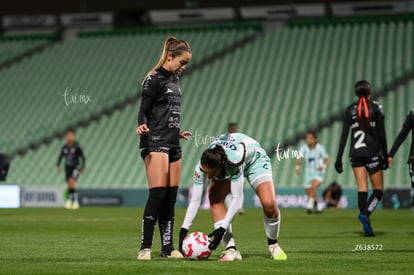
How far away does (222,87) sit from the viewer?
36938 mm

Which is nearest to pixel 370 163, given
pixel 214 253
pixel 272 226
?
pixel 214 253

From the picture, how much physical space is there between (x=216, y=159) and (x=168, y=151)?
986mm

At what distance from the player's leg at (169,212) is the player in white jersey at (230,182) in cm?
37

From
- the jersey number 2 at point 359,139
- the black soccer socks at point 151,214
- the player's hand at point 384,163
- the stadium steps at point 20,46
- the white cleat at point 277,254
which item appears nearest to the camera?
the black soccer socks at point 151,214

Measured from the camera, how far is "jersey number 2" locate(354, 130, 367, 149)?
15.1 meters

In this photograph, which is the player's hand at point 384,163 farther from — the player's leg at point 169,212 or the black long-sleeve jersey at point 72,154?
the black long-sleeve jersey at point 72,154

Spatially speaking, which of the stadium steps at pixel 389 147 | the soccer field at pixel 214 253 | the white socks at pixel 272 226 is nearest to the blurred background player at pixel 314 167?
the stadium steps at pixel 389 147

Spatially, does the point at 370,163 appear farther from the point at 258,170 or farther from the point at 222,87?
the point at 222,87

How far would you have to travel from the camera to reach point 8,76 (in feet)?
129

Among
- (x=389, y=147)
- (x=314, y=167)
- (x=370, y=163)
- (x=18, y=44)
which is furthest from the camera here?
(x=18, y=44)

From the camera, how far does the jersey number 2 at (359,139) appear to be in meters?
15.1

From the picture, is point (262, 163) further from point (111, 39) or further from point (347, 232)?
point (111, 39)

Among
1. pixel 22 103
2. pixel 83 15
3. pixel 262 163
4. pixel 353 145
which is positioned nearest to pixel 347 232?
pixel 353 145

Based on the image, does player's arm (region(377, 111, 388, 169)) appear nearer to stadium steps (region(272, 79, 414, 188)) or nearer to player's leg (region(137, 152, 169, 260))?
player's leg (region(137, 152, 169, 260))
